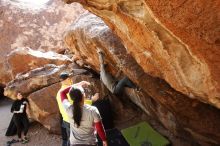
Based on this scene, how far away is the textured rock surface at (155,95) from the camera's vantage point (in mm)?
6613

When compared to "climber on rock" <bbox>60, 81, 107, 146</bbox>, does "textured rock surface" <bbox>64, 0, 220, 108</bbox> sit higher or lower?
higher

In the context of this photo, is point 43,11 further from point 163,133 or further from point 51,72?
point 163,133

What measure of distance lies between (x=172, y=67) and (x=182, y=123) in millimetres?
2372

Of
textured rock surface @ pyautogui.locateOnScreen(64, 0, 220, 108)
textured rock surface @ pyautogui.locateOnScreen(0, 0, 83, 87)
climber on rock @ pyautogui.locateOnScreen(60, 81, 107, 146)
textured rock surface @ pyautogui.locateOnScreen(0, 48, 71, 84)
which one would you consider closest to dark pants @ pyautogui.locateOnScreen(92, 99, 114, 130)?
textured rock surface @ pyautogui.locateOnScreen(0, 48, 71, 84)

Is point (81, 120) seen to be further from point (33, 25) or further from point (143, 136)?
point (33, 25)

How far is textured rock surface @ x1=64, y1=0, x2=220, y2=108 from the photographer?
3906 mm

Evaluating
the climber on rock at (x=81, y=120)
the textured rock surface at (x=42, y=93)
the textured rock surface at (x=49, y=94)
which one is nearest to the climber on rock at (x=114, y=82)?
the textured rock surface at (x=49, y=94)

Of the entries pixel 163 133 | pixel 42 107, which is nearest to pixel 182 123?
pixel 163 133

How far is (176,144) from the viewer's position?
8172 mm

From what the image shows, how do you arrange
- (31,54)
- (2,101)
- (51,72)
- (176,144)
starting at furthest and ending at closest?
(2,101) → (31,54) → (51,72) → (176,144)

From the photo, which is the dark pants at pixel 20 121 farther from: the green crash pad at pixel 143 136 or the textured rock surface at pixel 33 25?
the textured rock surface at pixel 33 25

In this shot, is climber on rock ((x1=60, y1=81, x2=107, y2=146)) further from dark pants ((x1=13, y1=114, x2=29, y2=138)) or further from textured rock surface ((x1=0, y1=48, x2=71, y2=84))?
textured rock surface ((x1=0, y1=48, x2=71, y2=84))

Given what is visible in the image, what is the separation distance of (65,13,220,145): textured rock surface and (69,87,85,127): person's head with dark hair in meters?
1.83

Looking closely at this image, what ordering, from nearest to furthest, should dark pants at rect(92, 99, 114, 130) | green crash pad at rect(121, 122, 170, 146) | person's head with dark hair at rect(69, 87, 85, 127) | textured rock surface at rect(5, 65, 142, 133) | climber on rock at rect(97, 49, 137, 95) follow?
person's head with dark hair at rect(69, 87, 85, 127) → green crash pad at rect(121, 122, 170, 146) → climber on rock at rect(97, 49, 137, 95) → dark pants at rect(92, 99, 114, 130) → textured rock surface at rect(5, 65, 142, 133)
